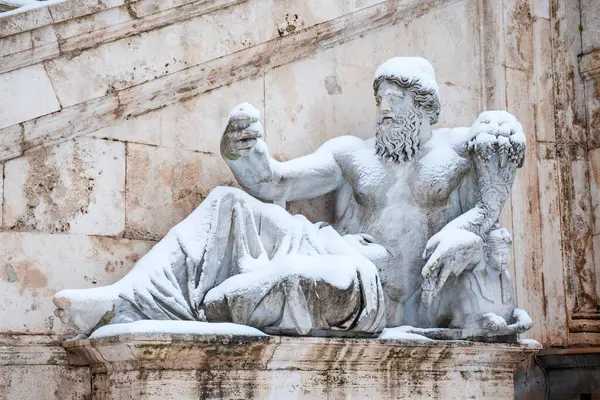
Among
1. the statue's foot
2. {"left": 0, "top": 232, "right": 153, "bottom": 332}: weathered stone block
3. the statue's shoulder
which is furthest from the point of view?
the statue's shoulder

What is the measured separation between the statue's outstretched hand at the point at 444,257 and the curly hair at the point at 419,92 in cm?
75

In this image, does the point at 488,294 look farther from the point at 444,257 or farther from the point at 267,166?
the point at 267,166

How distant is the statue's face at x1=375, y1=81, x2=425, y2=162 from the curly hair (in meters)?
0.02

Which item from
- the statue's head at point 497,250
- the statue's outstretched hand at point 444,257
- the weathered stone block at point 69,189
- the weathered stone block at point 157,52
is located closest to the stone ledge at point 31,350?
the weathered stone block at point 69,189

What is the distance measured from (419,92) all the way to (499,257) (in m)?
1.03

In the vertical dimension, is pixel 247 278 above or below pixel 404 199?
below

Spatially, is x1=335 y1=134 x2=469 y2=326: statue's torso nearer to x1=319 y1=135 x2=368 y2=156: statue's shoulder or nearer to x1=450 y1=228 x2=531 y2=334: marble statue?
x1=319 y1=135 x2=368 y2=156: statue's shoulder

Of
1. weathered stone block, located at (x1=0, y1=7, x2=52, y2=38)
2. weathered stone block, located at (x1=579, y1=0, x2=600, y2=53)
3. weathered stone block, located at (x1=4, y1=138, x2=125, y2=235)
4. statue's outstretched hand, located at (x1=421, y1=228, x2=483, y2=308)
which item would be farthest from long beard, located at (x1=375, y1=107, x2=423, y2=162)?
weathered stone block, located at (x1=579, y1=0, x2=600, y2=53)

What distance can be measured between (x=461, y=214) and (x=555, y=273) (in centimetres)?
185

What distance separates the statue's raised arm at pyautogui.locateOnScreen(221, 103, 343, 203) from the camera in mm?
7000

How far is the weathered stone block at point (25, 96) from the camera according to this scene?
7.10 metres

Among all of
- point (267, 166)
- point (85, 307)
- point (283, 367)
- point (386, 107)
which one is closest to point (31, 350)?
point (85, 307)

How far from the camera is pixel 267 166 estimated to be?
7.29m

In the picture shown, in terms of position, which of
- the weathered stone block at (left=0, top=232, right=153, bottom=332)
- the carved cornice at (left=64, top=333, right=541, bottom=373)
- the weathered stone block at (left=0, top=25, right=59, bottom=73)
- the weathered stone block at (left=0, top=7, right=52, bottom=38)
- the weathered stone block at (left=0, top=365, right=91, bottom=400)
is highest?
the weathered stone block at (left=0, top=7, right=52, bottom=38)
